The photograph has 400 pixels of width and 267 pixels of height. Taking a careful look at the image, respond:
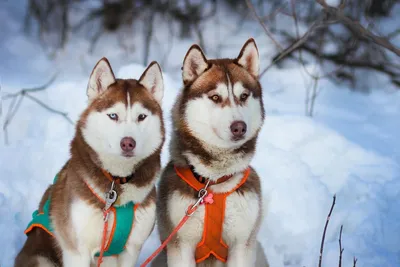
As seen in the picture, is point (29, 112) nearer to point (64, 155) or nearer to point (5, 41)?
point (64, 155)

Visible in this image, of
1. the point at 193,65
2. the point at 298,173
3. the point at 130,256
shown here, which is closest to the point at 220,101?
Answer: the point at 193,65

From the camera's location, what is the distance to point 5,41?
1031cm

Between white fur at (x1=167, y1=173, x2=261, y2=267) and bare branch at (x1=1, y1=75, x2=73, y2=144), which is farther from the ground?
bare branch at (x1=1, y1=75, x2=73, y2=144)

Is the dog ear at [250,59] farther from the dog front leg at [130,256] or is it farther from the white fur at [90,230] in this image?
the dog front leg at [130,256]

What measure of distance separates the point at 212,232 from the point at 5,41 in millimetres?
7692

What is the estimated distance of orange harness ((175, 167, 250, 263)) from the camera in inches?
151

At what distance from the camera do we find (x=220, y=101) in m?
3.85

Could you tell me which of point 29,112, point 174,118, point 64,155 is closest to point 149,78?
point 174,118

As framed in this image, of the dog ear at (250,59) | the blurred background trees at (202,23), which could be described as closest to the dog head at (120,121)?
the dog ear at (250,59)

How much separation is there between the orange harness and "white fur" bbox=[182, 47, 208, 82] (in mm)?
636

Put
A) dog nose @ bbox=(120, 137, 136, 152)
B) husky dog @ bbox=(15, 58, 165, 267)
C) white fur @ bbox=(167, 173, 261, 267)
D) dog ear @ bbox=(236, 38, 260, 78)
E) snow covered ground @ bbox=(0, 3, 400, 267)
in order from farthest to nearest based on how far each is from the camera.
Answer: snow covered ground @ bbox=(0, 3, 400, 267) < dog ear @ bbox=(236, 38, 260, 78) < white fur @ bbox=(167, 173, 261, 267) < husky dog @ bbox=(15, 58, 165, 267) < dog nose @ bbox=(120, 137, 136, 152)

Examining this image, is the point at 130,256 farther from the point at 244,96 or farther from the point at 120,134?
the point at 244,96

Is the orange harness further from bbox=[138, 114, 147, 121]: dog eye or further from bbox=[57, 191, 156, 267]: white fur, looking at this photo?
bbox=[138, 114, 147, 121]: dog eye

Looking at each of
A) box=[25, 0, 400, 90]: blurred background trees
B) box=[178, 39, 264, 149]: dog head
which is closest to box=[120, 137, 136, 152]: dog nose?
box=[178, 39, 264, 149]: dog head
